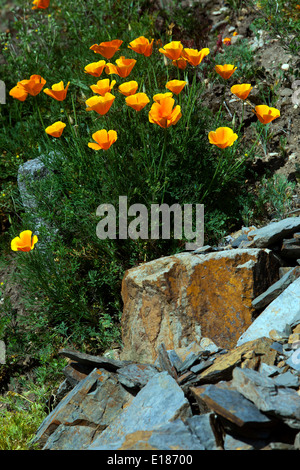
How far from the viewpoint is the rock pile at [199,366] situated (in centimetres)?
232

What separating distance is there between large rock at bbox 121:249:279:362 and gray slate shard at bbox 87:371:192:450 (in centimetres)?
64

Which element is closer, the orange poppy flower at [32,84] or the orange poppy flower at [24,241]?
the orange poppy flower at [24,241]

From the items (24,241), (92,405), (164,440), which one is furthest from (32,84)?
(164,440)

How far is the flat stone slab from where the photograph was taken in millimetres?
2982

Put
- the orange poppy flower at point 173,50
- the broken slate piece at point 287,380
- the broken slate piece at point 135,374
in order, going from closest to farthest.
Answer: the broken slate piece at point 287,380
the broken slate piece at point 135,374
the orange poppy flower at point 173,50

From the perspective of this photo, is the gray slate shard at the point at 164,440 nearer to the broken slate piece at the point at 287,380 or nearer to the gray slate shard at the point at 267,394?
the gray slate shard at the point at 267,394

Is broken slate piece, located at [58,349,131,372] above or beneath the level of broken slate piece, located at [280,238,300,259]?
beneath

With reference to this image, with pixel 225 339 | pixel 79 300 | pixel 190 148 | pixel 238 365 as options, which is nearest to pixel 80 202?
pixel 79 300

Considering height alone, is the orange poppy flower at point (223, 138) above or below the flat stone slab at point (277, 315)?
above

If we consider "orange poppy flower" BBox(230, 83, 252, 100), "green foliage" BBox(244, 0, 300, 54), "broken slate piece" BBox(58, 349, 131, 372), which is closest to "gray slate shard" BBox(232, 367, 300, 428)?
"broken slate piece" BBox(58, 349, 131, 372)

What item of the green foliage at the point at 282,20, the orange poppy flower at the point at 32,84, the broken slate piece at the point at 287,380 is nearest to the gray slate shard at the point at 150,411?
the broken slate piece at the point at 287,380

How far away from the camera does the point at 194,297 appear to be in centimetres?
334

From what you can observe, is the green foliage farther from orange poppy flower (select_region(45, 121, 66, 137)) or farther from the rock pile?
orange poppy flower (select_region(45, 121, 66, 137))

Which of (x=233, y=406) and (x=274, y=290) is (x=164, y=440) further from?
(x=274, y=290)
